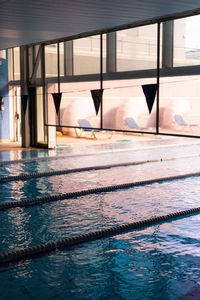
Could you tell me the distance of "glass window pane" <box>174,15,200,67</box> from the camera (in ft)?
28.1

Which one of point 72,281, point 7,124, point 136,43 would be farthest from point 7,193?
point 7,124

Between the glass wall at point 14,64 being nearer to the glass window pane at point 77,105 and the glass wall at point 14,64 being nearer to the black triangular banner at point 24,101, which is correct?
the black triangular banner at point 24,101

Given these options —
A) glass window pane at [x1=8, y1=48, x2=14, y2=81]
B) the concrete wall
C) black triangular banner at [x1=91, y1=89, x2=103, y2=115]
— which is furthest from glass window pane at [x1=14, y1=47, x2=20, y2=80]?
black triangular banner at [x1=91, y1=89, x2=103, y2=115]

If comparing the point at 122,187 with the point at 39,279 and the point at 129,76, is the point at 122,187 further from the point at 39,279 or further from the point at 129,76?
the point at 39,279

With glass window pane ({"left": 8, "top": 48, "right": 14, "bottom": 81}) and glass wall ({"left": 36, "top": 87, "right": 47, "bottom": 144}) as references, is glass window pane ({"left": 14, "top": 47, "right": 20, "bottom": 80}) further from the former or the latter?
glass wall ({"left": 36, "top": 87, "right": 47, "bottom": 144})

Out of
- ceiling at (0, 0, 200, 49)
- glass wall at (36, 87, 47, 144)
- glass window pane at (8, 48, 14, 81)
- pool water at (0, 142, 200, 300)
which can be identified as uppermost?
glass window pane at (8, 48, 14, 81)

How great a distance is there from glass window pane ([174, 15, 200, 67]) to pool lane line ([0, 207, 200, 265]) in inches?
169

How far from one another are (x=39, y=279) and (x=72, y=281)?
319 millimetres

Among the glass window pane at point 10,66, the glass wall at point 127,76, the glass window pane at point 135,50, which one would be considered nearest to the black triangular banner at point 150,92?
the glass wall at point 127,76

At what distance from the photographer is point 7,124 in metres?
15.9

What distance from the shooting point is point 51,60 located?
1326cm

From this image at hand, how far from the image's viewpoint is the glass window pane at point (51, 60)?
13.0 meters

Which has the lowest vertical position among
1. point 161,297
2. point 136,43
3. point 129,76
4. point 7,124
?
point 161,297

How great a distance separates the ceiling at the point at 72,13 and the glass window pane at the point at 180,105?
2.49m
